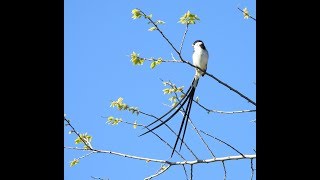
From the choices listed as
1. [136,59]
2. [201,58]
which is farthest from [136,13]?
[201,58]

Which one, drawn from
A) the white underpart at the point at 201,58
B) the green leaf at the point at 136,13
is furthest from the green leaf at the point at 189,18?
the white underpart at the point at 201,58

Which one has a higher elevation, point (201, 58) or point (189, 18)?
point (201, 58)

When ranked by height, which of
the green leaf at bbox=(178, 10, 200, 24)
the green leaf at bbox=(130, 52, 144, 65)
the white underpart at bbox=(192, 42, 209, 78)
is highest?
the white underpart at bbox=(192, 42, 209, 78)

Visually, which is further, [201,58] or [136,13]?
[201,58]

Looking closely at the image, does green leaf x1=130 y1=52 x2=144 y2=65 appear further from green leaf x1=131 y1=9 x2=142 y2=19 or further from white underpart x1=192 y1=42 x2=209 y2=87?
white underpart x1=192 y1=42 x2=209 y2=87

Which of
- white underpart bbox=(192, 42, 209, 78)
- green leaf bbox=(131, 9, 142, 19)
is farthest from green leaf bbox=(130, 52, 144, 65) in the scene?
white underpart bbox=(192, 42, 209, 78)

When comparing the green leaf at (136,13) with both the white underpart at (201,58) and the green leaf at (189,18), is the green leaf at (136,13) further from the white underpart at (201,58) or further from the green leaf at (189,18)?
the white underpart at (201,58)

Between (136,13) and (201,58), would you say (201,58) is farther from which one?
(136,13)

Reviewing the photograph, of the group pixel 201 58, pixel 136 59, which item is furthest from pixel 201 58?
pixel 136 59

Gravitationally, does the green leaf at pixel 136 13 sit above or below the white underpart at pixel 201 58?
below
